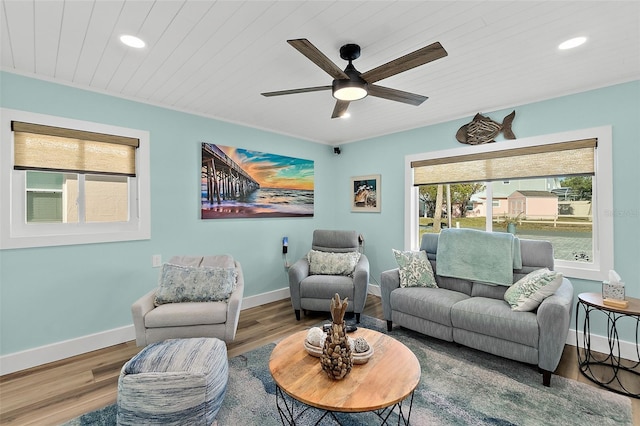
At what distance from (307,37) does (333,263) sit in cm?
→ 257

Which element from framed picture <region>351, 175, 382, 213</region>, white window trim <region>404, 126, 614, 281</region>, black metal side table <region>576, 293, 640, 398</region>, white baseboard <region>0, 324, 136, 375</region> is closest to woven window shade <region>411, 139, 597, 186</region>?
white window trim <region>404, 126, 614, 281</region>

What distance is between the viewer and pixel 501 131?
3291 millimetres

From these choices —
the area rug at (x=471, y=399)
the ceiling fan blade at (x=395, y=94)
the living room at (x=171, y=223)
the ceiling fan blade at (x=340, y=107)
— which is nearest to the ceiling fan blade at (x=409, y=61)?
the ceiling fan blade at (x=395, y=94)

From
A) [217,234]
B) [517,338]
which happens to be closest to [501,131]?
[517,338]

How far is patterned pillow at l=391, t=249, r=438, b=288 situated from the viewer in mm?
3203

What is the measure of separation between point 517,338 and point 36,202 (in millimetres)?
4225

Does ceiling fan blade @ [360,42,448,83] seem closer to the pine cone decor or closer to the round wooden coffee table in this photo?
the pine cone decor

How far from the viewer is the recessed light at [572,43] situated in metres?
1.96

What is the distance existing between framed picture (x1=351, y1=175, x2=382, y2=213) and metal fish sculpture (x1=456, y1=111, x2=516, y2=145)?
4.32 ft

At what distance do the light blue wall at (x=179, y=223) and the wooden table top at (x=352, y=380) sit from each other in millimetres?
2061

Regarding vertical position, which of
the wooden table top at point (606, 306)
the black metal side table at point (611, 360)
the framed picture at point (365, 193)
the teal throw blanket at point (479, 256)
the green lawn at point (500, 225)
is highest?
the framed picture at point (365, 193)

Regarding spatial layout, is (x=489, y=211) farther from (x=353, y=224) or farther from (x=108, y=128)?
(x=108, y=128)

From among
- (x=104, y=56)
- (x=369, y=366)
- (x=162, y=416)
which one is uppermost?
(x=104, y=56)

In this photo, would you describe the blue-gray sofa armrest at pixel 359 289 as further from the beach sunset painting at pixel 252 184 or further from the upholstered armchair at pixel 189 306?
the beach sunset painting at pixel 252 184
